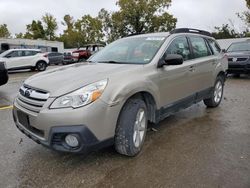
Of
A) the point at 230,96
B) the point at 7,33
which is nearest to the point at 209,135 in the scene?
the point at 230,96

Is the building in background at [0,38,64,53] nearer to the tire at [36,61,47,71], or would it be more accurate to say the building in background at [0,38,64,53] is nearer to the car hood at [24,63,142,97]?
the tire at [36,61,47,71]

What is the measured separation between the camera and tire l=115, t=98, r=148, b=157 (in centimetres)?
334

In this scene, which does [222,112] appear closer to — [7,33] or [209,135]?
[209,135]

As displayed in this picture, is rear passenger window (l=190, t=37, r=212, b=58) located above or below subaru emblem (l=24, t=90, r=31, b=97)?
above

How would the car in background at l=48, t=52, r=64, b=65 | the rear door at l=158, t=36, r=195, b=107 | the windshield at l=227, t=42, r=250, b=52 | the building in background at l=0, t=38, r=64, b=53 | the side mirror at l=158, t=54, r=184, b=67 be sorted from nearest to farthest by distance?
the side mirror at l=158, t=54, r=184, b=67 < the rear door at l=158, t=36, r=195, b=107 < the windshield at l=227, t=42, r=250, b=52 < the car in background at l=48, t=52, r=64, b=65 < the building in background at l=0, t=38, r=64, b=53

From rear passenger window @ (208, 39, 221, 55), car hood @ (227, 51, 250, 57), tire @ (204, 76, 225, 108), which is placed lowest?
tire @ (204, 76, 225, 108)

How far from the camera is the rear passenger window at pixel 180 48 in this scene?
4398 millimetres

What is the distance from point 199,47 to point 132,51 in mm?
1694

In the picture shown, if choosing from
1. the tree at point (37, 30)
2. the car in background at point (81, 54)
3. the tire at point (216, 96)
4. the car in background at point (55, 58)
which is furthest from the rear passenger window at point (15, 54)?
the tree at point (37, 30)

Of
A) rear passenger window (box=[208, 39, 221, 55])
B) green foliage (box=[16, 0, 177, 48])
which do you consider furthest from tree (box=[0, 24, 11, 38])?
rear passenger window (box=[208, 39, 221, 55])

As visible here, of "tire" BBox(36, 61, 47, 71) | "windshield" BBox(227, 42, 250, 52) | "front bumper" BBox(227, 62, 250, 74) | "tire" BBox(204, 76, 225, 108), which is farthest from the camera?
"tire" BBox(36, 61, 47, 71)

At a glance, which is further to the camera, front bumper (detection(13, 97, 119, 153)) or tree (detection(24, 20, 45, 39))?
tree (detection(24, 20, 45, 39))

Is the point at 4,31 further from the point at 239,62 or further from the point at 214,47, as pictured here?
the point at 214,47

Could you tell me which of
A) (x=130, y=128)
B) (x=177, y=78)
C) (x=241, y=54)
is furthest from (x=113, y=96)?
(x=241, y=54)
